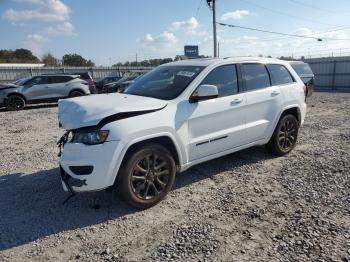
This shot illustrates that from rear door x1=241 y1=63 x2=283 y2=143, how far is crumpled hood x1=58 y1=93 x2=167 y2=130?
168 centimetres

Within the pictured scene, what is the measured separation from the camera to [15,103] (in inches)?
584

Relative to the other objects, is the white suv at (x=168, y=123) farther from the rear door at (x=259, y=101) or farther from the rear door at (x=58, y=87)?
the rear door at (x=58, y=87)

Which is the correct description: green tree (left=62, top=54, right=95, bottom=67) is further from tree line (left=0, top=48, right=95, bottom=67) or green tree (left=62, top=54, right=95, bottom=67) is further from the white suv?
the white suv

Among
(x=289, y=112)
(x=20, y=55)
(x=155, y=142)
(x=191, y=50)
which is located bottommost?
(x=155, y=142)

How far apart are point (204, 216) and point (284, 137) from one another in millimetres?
2858

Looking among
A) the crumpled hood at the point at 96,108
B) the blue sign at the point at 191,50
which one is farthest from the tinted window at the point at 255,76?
the blue sign at the point at 191,50

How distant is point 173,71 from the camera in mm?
5066

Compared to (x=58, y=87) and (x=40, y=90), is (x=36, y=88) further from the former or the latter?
(x=58, y=87)

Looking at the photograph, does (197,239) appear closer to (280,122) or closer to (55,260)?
(55,260)

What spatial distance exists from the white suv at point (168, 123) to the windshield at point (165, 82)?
0.02 meters

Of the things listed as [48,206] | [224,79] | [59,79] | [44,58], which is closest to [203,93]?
[224,79]

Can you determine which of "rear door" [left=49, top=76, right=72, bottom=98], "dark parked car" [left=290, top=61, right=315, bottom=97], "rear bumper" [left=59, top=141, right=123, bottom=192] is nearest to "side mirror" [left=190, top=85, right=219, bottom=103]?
"rear bumper" [left=59, top=141, right=123, bottom=192]

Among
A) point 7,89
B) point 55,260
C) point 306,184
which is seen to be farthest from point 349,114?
point 7,89

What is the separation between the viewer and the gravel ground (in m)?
3.26
